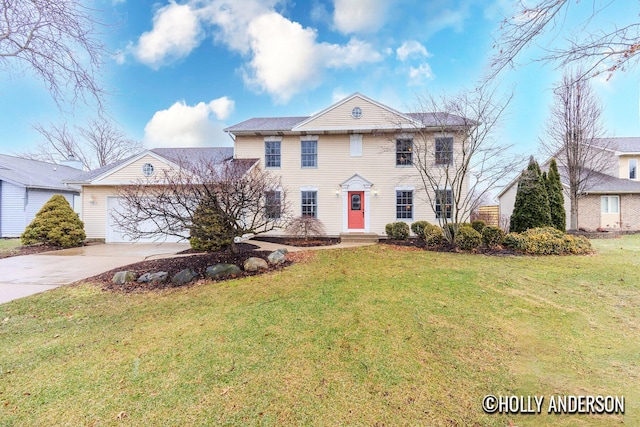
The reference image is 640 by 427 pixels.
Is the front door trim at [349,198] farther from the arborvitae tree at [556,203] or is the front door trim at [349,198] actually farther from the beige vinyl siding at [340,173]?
the arborvitae tree at [556,203]

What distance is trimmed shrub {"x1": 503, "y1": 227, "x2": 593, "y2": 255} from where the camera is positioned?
8.53m

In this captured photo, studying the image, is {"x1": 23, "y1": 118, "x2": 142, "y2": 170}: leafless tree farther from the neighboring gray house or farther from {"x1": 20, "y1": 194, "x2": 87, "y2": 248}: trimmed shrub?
{"x1": 20, "y1": 194, "x2": 87, "y2": 248}: trimmed shrub

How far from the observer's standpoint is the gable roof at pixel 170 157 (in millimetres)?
11805

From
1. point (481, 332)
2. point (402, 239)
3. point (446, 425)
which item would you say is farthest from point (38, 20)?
point (402, 239)

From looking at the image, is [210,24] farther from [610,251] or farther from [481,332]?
[610,251]

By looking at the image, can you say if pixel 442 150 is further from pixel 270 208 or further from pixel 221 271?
pixel 221 271

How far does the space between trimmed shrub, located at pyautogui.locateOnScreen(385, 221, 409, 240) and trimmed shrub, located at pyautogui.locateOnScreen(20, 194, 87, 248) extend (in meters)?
13.7

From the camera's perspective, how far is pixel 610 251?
909 cm

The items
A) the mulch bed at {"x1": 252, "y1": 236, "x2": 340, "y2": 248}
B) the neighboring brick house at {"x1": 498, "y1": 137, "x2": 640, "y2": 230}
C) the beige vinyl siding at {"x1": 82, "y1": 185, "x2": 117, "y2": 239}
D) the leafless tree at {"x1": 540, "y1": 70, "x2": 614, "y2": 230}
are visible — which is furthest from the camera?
the neighboring brick house at {"x1": 498, "y1": 137, "x2": 640, "y2": 230}

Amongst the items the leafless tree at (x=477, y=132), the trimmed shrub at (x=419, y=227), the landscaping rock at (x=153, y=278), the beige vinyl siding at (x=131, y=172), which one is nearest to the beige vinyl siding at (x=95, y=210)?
the beige vinyl siding at (x=131, y=172)

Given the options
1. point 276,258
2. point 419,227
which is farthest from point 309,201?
point 276,258

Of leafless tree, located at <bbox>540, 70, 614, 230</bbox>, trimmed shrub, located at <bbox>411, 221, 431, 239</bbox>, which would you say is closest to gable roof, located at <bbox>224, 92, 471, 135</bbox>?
trimmed shrub, located at <bbox>411, 221, 431, 239</bbox>

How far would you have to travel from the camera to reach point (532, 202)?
33.9ft

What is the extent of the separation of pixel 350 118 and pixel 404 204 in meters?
4.97
